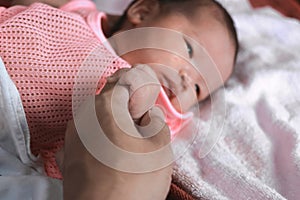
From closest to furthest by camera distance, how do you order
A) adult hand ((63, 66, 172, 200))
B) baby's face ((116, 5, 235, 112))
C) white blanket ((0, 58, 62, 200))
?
adult hand ((63, 66, 172, 200)) < white blanket ((0, 58, 62, 200)) < baby's face ((116, 5, 235, 112))

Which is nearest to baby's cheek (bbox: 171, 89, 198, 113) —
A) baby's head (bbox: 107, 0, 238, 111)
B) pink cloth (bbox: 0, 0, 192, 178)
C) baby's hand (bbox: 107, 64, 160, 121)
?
baby's head (bbox: 107, 0, 238, 111)

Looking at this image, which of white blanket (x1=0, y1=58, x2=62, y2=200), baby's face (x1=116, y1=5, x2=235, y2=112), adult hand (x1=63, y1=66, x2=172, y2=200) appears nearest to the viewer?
adult hand (x1=63, y1=66, x2=172, y2=200)

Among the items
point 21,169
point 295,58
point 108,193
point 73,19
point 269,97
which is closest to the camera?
point 108,193

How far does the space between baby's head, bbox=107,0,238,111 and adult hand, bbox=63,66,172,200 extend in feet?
0.79

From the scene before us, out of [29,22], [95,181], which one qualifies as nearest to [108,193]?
[95,181]

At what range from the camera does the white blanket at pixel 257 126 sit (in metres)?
0.79

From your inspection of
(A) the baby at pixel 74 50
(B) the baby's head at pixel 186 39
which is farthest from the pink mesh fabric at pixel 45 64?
(B) the baby's head at pixel 186 39

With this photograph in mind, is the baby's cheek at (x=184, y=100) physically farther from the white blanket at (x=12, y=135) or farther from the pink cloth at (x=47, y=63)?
the white blanket at (x=12, y=135)

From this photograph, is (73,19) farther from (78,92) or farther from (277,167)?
(277,167)

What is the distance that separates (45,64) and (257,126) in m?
0.41

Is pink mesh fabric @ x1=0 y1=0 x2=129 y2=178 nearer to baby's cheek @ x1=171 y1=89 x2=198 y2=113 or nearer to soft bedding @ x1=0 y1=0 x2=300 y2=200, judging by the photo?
soft bedding @ x1=0 y1=0 x2=300 y2=200

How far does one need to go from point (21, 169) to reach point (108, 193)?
250 mm

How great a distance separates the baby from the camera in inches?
29.8

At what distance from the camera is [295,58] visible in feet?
3.72
